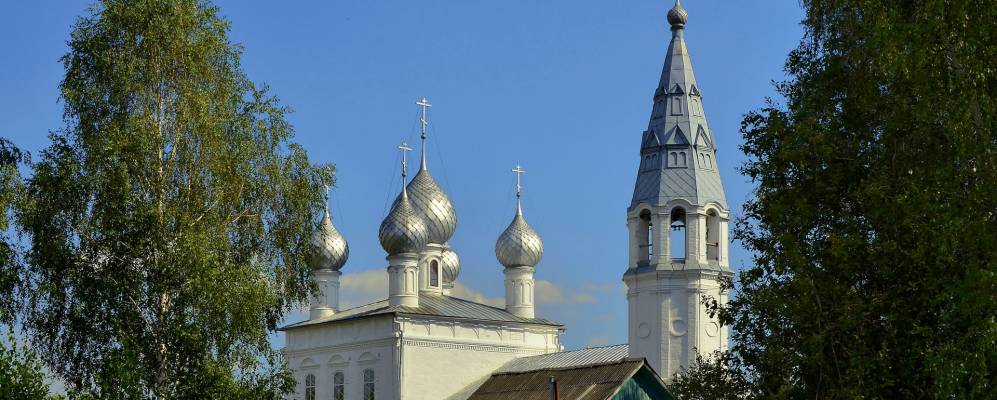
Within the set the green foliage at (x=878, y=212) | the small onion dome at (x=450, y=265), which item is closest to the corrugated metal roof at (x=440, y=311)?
the small onion dome at (x=450, y=265)

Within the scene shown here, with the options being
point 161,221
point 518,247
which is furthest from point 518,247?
point 161,221

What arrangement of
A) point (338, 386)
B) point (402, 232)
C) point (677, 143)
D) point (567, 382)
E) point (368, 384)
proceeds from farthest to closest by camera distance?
1. point (338, 386)
2. point (402, 232)
3. point (368, 384)
4. point (677, 143)
5. point (567, 382)

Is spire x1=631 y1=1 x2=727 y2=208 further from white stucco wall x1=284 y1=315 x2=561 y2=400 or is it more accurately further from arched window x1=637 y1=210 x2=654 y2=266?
white stucco wall x1=284 y1=315 x2=561 y2=400

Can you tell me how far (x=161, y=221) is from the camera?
63.2ft

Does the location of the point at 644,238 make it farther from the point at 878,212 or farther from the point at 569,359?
the point at 878,212

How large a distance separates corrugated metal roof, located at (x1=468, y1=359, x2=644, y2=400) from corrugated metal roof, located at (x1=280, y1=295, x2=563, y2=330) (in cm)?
364

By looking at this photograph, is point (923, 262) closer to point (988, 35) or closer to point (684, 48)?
point (988, 35)

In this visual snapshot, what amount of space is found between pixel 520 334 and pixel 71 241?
86.5 ft

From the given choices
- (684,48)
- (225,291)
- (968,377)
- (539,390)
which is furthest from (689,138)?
(968,377)

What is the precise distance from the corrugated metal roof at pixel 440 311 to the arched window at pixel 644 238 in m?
8.06

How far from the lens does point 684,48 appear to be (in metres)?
37.8

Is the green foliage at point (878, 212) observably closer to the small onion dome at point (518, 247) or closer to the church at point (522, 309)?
the church at point (522, 309)

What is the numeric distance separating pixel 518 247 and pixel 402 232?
4121mm

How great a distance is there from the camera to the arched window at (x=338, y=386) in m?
44.6
